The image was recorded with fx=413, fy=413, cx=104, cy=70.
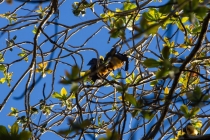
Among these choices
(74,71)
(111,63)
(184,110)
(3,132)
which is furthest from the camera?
(111,63)

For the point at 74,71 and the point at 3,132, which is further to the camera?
the point at 3,132

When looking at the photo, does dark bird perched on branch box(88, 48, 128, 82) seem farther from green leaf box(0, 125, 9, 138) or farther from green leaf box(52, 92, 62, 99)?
green leaf box(0, 125, 9, 138)

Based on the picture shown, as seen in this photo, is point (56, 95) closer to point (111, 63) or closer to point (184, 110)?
point (111, 63)

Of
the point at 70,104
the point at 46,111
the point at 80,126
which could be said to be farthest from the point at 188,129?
the point at 46,111

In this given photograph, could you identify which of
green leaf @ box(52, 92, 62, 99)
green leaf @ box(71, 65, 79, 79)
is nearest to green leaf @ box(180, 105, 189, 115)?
green leaf @ box(71, 65, 79, 79)

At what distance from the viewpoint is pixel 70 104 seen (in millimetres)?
2484

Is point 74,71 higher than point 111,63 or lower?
lower

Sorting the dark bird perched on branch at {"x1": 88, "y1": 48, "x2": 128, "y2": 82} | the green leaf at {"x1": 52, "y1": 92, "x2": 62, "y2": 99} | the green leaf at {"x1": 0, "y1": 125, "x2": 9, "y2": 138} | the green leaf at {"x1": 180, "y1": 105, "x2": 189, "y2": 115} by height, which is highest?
the dark bird perched on branch at {"x1": 88, "y1": 48, "x2": 128, "y2": 82}

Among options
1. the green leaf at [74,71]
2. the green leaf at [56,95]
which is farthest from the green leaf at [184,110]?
the green leaf at [56,95]

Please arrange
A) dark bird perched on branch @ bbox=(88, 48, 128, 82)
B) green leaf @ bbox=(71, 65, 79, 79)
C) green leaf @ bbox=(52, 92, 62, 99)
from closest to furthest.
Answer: green leaf @ bbox=(71, 65, 79, 79) → dark bird perched on branch @ bbox=(88, 48, 128, 82) → green leaf @ bbox=(52, 92, 62, 99)

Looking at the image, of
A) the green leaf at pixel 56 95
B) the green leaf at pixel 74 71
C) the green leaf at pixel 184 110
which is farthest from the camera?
the green leaf at pixel 56 95

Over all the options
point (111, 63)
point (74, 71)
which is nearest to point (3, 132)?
point (74, 71)

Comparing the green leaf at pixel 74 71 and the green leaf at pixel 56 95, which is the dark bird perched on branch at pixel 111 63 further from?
the green leaf at pixel 74 71

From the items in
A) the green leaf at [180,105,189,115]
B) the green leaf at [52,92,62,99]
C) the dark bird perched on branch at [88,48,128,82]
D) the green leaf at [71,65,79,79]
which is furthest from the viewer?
the green leaf at [52,92,62,99]
